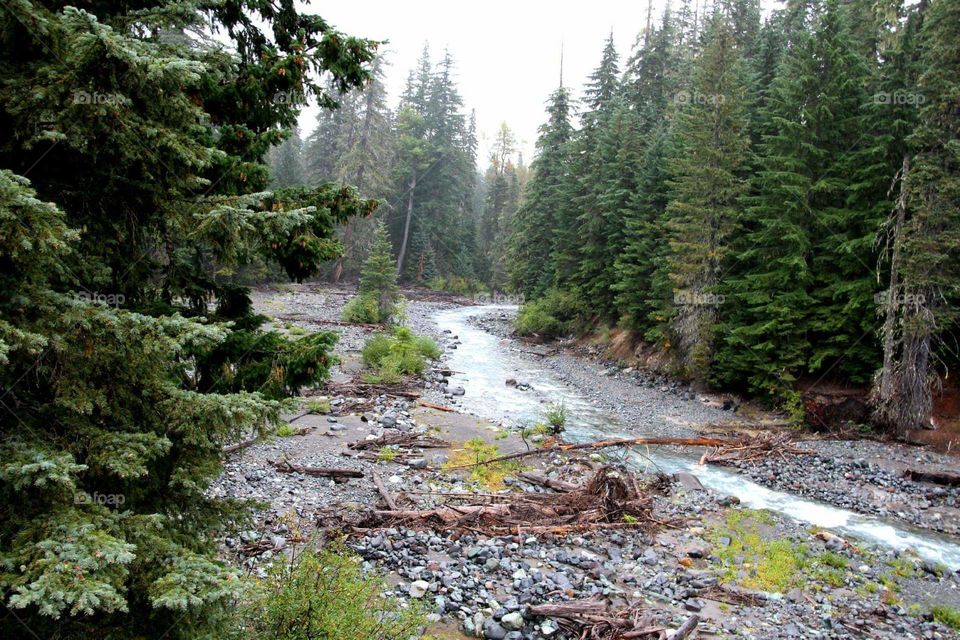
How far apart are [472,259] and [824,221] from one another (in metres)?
45.8

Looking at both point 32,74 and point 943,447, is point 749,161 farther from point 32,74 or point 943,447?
point 32,74

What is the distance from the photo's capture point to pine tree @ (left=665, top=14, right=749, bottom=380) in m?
21.9

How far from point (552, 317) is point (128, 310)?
31.8m

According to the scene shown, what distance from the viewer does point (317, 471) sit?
10.9 m

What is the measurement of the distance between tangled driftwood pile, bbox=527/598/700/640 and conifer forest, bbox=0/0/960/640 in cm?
4

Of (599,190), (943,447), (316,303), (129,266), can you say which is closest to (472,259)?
(316,303)

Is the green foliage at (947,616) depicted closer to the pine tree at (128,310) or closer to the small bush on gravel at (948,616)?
the small bush on gravel at (948,616)

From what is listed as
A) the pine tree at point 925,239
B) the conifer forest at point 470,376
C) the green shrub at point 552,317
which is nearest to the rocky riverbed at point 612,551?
the conifer forest at point 470,376

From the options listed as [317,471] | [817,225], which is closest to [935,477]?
[817,225]

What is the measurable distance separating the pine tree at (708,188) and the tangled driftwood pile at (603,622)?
1671 centimetres

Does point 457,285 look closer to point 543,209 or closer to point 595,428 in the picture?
point 543,209

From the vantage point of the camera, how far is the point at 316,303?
129 feet

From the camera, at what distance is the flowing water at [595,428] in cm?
1116

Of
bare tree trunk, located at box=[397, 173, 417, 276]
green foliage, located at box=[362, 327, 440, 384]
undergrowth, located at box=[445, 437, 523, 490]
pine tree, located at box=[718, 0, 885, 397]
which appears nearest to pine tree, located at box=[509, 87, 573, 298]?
bare tree trunk, located at box=[397, 173, 417, 276]
